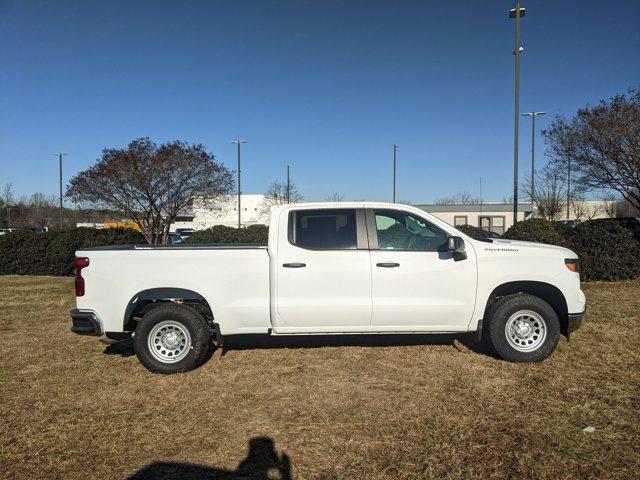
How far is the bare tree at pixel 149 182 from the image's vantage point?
1867cm

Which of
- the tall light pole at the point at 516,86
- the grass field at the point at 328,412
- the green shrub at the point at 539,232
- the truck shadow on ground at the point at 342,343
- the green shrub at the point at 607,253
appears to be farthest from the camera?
the tall light pole at the point at 516,86

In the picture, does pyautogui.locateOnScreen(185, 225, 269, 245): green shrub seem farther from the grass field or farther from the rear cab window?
the rear cab window

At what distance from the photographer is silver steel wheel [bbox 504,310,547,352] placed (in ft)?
18.0

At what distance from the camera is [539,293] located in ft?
18.8

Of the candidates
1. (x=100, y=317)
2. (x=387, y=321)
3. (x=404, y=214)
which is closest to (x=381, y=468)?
(x=387, y=321)

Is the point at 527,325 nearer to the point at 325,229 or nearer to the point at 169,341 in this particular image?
the point at 325,229

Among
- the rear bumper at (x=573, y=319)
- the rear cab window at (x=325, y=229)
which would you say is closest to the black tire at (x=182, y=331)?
the rear cab window at (x=325, y=229)

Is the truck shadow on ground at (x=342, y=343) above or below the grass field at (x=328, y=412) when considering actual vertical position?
above

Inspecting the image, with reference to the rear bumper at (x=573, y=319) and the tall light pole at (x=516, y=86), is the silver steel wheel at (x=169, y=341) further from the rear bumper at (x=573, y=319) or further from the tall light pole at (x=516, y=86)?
the tall light pole at (x=516, y=86)

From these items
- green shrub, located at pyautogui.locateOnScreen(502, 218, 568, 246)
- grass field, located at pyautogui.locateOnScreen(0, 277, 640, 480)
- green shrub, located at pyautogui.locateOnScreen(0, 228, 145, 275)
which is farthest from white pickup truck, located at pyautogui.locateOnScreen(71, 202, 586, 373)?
green shrub, located at pyautogui.locateOnScreen(0, 228, 145, 275)

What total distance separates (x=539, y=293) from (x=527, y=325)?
0.46 m

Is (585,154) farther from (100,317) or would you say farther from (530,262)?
A: (100,317)

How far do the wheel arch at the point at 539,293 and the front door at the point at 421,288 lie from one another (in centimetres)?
34

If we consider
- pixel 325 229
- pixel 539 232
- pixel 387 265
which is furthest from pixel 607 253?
pixel 325 229
